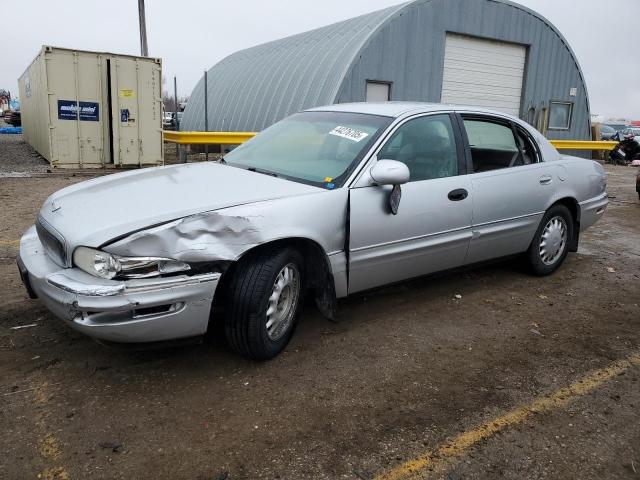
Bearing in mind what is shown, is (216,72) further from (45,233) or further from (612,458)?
(612,458)

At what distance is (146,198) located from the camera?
3.21 meters

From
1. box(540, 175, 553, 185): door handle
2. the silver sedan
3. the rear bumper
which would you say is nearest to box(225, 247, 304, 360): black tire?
the silver sedan

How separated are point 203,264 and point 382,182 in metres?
1.29

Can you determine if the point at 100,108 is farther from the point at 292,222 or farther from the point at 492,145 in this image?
the point at 292,222

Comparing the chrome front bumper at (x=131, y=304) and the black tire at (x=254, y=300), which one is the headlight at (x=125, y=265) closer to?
the chrome front bumper at (x=131, y=304)

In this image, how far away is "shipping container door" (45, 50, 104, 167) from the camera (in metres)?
11.9

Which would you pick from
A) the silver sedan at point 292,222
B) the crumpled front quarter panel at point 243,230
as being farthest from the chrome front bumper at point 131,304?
the crumpled front quarter panel at point 243,230

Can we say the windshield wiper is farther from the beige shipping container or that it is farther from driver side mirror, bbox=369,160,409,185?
the beige shipping container

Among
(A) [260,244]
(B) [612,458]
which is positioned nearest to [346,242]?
(A) [260,244]

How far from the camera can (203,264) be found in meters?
2.89

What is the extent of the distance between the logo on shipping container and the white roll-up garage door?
30.9ft

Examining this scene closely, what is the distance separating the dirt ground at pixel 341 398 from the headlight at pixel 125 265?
2.22 ft

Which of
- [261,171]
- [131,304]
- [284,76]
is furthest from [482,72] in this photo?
[131,304]

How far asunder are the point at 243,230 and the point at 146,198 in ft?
2.18
